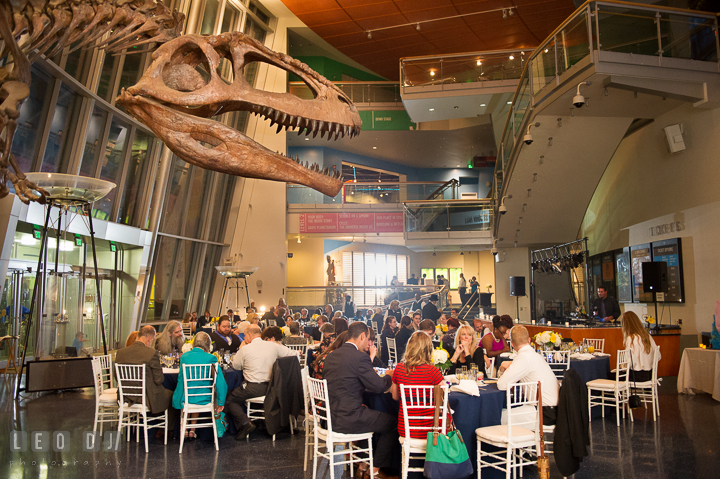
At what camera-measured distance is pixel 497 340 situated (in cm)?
745

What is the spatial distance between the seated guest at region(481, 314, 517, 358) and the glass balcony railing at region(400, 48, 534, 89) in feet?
25.2

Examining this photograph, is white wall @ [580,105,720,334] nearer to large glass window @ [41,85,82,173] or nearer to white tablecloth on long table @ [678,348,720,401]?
white tablecloth on long table @ [678,348,720,401]

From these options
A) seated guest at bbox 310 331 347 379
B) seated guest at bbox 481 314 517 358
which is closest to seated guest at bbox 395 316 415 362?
seated guest at bbox 481 314 517 358

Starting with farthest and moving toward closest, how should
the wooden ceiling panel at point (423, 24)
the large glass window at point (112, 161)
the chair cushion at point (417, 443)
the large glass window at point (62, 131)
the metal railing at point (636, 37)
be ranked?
the wooden ceiling panel at point (423, 24)
the large glass window at point (112, 161)
the large glass window at point (62, 131)
the metal railing at point (636, 37)
the chair cushion at point (417, 443)

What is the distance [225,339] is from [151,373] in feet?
8.16

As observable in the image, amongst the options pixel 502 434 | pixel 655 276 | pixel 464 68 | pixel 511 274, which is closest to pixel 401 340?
pixel 655 276

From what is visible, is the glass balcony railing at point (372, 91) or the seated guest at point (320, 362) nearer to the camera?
the seated guest at point (320, 362)

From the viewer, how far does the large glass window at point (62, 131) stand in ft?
30.2

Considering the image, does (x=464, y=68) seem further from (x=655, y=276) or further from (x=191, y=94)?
(x=191, y=94)

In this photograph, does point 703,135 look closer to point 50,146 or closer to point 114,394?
point 114,394

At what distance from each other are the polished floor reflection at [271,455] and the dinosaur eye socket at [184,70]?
3.26 meters

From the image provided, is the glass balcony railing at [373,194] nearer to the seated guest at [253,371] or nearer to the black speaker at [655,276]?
the black speaker at [655,276]

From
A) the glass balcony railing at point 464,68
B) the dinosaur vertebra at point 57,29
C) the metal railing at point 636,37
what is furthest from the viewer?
the glass balcony railing at point 464,68

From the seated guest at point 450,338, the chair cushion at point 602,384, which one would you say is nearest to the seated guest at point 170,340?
the seated guest at point 450,338
